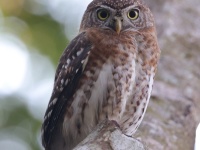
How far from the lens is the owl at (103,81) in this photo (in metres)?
4.93

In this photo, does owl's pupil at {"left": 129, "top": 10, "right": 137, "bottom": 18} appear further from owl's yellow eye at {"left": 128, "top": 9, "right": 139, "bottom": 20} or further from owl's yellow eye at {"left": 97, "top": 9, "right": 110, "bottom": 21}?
owl's yellow eye at {"left": 97, "top": 9, "right": 110, "bottom": 21}

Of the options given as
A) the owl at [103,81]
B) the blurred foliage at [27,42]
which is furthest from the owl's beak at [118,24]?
the blurred foliage at [27,42]

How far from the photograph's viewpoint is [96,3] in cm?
568

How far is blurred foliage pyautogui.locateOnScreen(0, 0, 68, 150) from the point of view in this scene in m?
7.25

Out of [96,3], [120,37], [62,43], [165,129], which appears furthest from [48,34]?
[165,129]

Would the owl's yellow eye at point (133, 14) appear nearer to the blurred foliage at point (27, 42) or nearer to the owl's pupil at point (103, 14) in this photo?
the owl's pupil at point (103, 14)

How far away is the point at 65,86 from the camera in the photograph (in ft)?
16.9

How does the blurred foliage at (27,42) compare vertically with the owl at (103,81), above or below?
above

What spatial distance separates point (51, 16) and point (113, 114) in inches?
113

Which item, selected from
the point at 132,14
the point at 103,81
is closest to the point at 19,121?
the point at 132,14

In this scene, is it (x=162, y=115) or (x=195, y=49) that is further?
(x=195, y=49)

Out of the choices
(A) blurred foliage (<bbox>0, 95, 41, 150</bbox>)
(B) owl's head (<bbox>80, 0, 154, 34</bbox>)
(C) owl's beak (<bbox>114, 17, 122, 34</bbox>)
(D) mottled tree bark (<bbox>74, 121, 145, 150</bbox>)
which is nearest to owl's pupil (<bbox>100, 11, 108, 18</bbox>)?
(B) owl's head (<bbox>80, 0, 154, 34</bbox>)

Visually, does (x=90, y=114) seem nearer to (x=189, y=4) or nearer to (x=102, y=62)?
(x=102, y=62)

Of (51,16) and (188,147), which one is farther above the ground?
(51,16)
